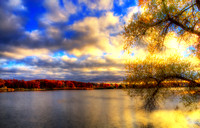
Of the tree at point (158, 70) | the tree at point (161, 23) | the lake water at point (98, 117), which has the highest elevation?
the tree at point (161, 23)

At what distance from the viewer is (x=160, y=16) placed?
11.3 meters

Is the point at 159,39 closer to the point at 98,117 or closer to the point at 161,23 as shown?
the point at 161,23

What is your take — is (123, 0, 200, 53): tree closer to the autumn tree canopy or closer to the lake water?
the autumn tree canopy

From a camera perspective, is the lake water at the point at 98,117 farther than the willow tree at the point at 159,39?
Yes

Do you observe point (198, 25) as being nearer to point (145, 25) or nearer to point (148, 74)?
point (145, 25)

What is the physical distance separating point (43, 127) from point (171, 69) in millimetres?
20174

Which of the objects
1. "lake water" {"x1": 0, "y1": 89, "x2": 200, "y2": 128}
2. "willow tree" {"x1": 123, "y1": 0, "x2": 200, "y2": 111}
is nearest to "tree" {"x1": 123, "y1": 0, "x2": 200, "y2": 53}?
"willow tree" {"x1": 123, "y1": 0, "x2": 200, "y2": 111}

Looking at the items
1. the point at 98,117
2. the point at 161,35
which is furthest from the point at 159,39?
the point at 98,117

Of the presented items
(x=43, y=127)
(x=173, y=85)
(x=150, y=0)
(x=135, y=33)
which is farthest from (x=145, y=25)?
(x=43, y=127)

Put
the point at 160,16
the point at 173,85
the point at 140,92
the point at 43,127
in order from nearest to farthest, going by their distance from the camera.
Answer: the point at 160,16, the point at 173,85, the point at 140,92, the point at 43,127

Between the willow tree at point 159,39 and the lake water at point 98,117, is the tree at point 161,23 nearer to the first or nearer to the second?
the willow tree at point 159,39

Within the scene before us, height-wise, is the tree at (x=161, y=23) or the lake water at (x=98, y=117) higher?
the tree at (x=161, y=23)

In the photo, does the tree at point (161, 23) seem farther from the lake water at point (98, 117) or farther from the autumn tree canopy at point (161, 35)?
the lake water at point (98, 117)

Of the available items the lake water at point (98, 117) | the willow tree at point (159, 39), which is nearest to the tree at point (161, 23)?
the willow tree at point (159, 39)
